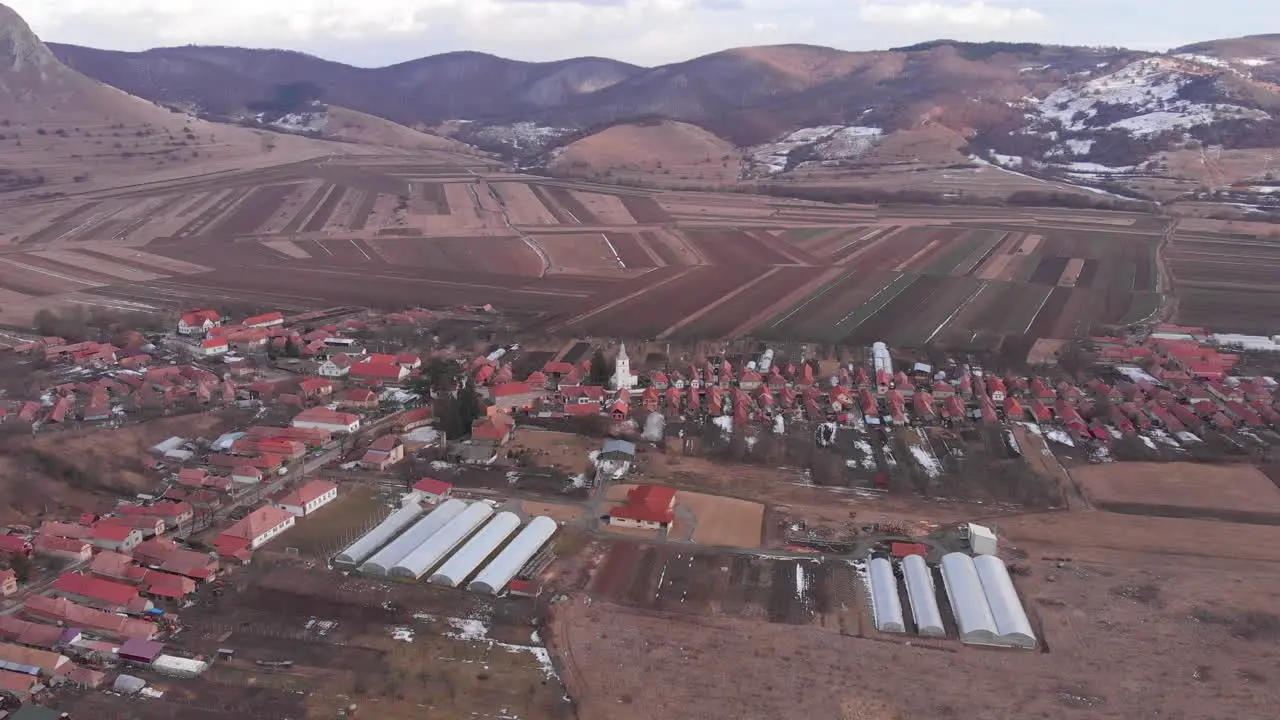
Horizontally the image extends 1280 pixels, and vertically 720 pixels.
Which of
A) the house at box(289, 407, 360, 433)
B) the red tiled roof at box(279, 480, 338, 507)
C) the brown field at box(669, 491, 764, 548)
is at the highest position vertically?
the house at box(289, 407, 360, 433)

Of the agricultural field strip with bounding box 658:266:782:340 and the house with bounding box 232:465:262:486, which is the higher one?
the agricultural field strip with bounding box 658:266:782:340

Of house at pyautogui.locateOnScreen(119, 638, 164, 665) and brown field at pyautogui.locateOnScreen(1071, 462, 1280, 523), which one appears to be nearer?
house at pyautogui.locateOnScreen(119, 638, 164, 665)

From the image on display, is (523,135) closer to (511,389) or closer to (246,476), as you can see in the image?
(511,389)

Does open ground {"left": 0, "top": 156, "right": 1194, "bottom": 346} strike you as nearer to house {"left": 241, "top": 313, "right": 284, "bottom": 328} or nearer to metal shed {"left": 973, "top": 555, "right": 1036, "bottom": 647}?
house {"left": 241, "top": 313, "right": 284, "bottom": 328}

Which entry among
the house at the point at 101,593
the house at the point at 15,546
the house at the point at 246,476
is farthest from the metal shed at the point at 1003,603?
the house at the point at 15,546

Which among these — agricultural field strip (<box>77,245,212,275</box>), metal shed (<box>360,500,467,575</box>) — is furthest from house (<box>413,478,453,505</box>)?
agricultural field strip (<box>77,245,212,275</box>)

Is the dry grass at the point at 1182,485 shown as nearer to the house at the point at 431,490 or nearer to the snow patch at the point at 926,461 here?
the snow patch at the point at 926,461

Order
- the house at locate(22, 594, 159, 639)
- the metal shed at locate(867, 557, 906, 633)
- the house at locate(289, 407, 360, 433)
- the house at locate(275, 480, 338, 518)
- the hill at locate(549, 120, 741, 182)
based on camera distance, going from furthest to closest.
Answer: the hill at locate(549, 120, 741, 182)
the house at locate(289, 407, 360, 433)
the house at locate(275, 480, 338, 518)
the metal shed at locate(867, 557, 906, 633)
the house at locate(22, 594, 159, 639)
